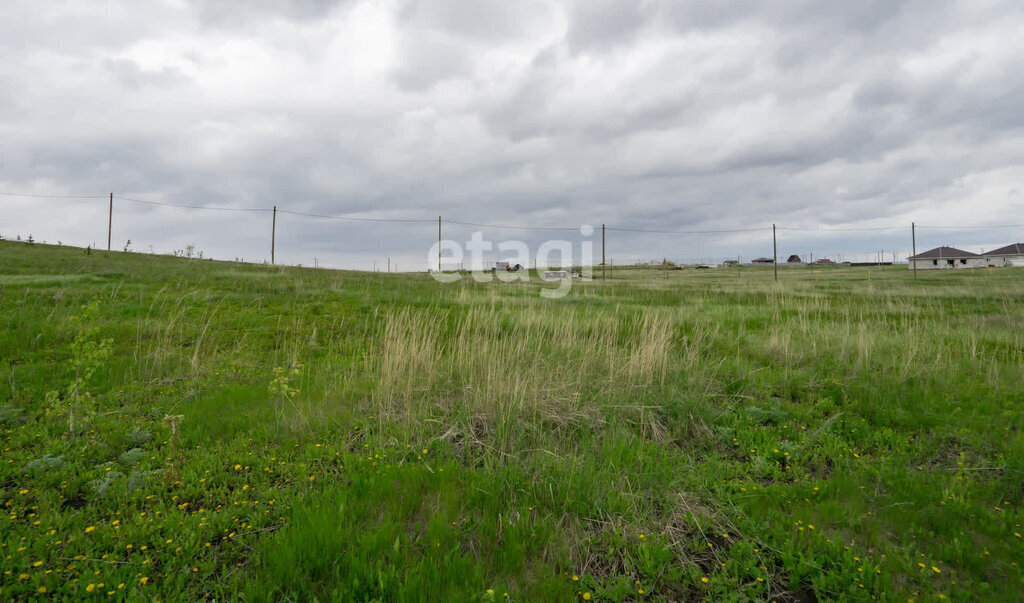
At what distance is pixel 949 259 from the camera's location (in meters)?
81.9

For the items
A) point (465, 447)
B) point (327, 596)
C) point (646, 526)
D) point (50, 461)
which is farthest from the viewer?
point (465, 447)

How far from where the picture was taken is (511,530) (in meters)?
3.48

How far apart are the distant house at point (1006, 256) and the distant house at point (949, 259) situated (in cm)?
134

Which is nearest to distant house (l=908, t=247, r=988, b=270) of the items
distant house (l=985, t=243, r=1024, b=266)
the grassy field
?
distant house (l=985, t=243, r=1024, b=266)

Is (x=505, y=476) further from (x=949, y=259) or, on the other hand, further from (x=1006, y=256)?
(x=1006, y=256)

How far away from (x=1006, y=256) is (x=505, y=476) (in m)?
118

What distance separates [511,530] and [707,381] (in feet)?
18.1

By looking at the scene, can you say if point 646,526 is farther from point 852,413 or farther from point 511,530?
point 852,413

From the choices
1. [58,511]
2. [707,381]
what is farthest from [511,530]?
[707,381]

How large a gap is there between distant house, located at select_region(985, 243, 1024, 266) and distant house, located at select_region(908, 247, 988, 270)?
4.40ft

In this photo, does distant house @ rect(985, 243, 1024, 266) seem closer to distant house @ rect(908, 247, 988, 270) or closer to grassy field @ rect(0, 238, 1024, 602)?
distant house @ rect(908, 247, 988, 270)

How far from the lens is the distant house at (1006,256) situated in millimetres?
75688

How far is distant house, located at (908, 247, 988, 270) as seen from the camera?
8006 centimetres

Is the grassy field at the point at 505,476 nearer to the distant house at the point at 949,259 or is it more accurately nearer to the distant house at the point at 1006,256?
the distant house at the point at 949,259
